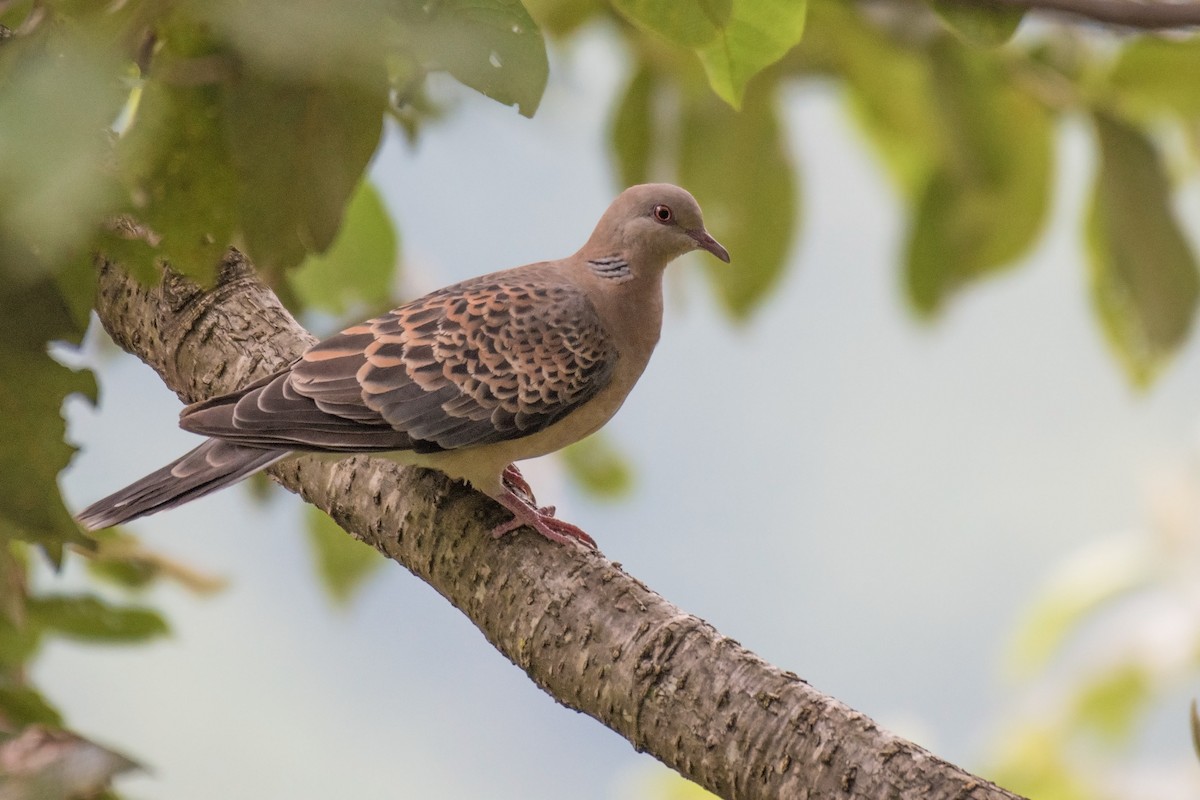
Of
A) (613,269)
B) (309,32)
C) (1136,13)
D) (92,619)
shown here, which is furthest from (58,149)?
(613,269)

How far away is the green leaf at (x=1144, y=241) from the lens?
75.7 inches

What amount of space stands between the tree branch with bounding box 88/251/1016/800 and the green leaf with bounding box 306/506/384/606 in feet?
0.97

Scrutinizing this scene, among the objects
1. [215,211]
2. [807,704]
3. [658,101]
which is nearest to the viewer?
[215,211]

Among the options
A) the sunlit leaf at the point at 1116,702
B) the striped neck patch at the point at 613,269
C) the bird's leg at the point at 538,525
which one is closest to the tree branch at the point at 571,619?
the bird's leg at the point at 538,525

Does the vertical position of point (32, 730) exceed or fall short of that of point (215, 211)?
it falls short

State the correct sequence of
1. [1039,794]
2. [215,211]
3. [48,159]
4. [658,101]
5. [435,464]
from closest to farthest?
[48,159]
[215,211]
[435,464]
[658,101]
[1039,794]

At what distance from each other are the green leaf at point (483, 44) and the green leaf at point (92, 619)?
0.92 meters

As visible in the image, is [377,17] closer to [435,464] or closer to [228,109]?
[228,109]

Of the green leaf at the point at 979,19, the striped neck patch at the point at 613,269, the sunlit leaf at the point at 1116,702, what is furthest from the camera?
the sunlit leaf at the point at 1116,702

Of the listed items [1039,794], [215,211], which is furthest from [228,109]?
[1039,794]

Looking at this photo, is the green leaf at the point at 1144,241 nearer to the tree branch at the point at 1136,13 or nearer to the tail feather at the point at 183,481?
the tree branch at the point at 1136,13

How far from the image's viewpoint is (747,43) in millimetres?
1090

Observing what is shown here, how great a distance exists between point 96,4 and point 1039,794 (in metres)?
2.66

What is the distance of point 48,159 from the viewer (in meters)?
0.83
